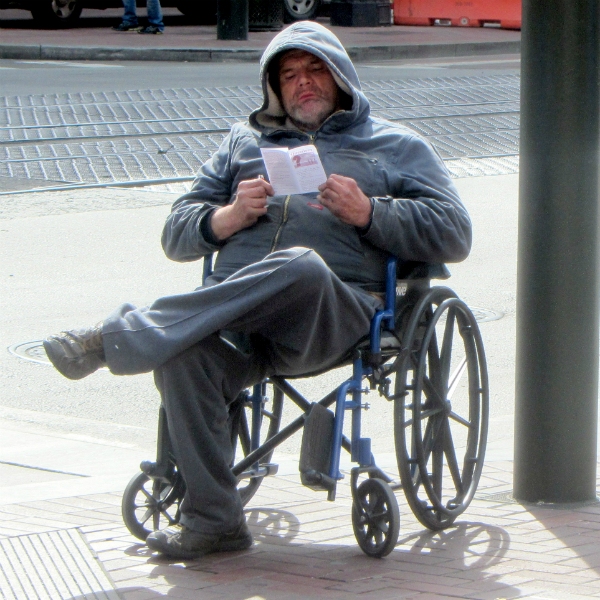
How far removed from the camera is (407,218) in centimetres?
386

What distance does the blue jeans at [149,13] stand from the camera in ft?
75.0

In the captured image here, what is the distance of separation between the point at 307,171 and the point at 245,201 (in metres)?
0.20

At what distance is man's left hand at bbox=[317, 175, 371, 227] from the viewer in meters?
3.81

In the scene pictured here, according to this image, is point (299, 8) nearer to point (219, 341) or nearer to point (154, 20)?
point (154, 20)

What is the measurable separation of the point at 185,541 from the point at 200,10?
23.8 meters

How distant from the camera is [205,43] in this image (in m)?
22.1

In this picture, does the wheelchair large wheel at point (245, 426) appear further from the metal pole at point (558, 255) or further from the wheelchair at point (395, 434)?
the metal pole at point (558, 255)

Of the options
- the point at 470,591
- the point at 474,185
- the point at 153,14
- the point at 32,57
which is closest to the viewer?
the point at 470,591

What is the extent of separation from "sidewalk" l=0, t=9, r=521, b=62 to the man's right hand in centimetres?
1689

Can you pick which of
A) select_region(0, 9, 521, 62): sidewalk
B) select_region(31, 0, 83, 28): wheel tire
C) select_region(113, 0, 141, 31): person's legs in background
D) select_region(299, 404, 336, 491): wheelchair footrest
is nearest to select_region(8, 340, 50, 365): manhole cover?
select_region(299, 404, 336, 491): wheelchair footrest

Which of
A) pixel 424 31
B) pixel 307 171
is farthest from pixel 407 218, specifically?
pixel 424 31

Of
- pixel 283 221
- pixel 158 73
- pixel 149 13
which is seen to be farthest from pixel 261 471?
pixel 149 13

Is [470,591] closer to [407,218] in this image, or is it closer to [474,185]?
[407,218]

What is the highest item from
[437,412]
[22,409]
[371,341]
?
[371,341]
